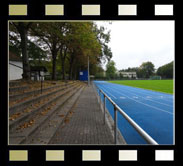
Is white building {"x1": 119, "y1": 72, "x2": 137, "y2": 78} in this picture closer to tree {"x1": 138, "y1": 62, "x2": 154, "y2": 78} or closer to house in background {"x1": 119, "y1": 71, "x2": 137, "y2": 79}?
house in background {"x1": 119, "y1": 71, "x2": 137, "y2": 79}

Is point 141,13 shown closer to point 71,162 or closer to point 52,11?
point 52,11

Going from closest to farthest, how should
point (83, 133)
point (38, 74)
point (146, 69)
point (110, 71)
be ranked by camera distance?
point (83, 133)
point (38, 74)
point (110, 71)
point (146, 69)

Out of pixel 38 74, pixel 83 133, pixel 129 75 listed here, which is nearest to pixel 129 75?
pixel 129 75

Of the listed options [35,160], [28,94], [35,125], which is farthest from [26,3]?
[28,94]

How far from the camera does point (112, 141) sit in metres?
3.59

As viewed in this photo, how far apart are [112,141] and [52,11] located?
317cm

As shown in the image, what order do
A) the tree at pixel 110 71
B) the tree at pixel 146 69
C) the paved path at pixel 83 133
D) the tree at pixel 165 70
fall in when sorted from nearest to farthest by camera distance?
the paved path at pixel 83 133
the tree at pixel 110 71
the tree at pixel 165 70
the tree at pixel 146 69

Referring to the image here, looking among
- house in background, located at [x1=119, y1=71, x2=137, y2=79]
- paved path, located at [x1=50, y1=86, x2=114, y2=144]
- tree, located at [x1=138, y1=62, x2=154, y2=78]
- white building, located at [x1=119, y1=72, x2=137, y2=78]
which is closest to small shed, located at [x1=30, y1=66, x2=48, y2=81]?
paved path, located at [x1=50, y1=86, x2=114, y2=144]

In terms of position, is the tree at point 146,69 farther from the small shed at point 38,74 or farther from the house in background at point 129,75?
the small shed at point 38,74

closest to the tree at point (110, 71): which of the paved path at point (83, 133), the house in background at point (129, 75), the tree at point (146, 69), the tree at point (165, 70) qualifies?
the house in background at point (129, 75)

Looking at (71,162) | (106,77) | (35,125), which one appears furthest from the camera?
(106,77)

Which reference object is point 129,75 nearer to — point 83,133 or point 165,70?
point 165,70
